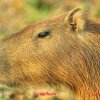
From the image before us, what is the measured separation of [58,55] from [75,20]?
39 centimetres

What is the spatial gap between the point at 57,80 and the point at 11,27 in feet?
17.3

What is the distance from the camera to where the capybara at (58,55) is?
5.22 m

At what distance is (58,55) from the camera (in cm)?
524

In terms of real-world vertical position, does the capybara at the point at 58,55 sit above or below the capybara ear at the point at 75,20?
below

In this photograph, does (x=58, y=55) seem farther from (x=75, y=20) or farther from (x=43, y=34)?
(x=75, y=20)

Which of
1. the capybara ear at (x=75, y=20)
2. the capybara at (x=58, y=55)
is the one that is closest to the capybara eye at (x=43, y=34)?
the capybara at (x=58, y=55)

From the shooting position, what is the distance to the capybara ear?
523 cm

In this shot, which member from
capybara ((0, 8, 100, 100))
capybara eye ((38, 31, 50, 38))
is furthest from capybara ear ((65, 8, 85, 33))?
capybara eye ((38, 31, 50, 38))

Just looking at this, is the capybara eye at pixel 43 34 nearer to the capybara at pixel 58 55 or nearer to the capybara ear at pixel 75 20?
the capybara at pixel 58 55

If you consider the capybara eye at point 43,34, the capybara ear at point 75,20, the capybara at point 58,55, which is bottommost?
the capybara at point 58,55

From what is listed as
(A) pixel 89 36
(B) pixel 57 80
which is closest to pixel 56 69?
(B) pixel 57 80

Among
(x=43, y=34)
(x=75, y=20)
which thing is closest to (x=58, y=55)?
(x=43, y=34)

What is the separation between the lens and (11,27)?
A: 34.5 ft

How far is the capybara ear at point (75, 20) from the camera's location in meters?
5.23
